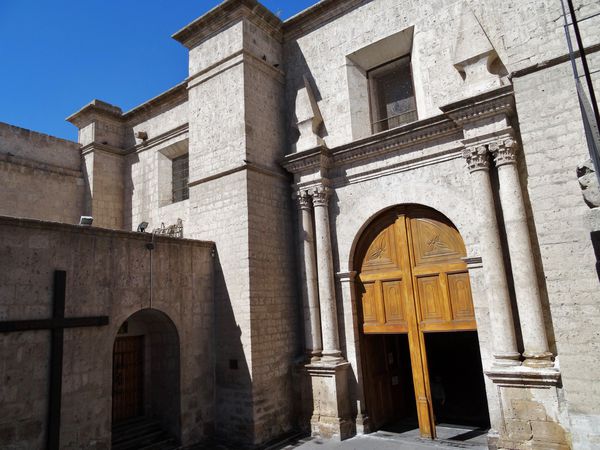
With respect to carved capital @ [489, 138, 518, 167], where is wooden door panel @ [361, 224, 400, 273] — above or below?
below

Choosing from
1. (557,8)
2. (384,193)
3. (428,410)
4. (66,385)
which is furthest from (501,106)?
(66,385)

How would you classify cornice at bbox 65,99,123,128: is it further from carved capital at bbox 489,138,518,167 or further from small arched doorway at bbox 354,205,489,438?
carved capital at bbox 489,138,518,167

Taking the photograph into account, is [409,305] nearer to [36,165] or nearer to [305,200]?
[305,200]

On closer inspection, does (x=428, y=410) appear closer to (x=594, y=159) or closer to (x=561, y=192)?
(x=561, y=192)

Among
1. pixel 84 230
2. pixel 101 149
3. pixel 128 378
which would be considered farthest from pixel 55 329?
pixel 101 149

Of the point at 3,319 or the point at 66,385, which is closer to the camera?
the point at 3,319

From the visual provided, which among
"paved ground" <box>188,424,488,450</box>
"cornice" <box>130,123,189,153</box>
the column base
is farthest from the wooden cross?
"cornice" <box>130,123,189,153</box>

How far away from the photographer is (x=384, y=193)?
8438mm

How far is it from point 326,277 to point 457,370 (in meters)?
6.07

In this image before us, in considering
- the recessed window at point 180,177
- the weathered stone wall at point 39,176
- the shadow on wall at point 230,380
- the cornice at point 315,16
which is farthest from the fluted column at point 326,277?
the weathered stone wall at point 39,176

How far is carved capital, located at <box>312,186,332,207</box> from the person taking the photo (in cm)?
898

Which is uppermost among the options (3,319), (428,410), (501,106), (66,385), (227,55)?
(227,55)

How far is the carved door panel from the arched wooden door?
4.32 metres

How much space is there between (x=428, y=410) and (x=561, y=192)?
14.4ft
